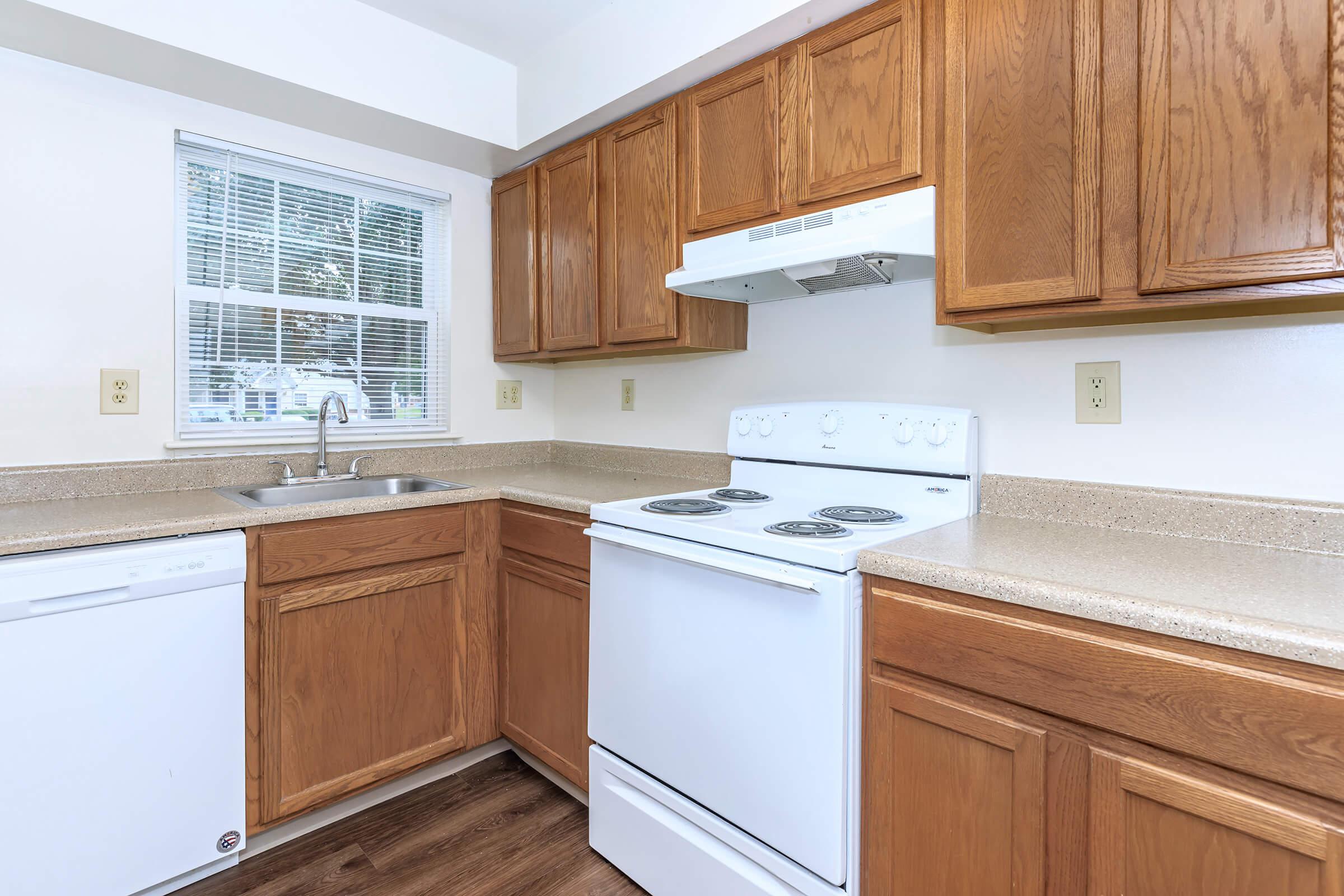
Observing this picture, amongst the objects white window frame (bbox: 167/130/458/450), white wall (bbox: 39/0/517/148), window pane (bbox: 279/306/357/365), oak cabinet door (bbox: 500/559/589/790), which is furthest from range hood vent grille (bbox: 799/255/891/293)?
window pane (bbox: 279/306/357/365)

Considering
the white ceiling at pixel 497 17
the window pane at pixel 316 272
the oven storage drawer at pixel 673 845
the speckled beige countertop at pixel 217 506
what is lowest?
the oven storage drawer at pixel 673 845

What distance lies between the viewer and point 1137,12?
1142 millimetres

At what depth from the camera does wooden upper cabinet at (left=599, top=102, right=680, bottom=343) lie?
2.00m

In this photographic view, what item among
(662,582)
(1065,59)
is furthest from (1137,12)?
(662,582)

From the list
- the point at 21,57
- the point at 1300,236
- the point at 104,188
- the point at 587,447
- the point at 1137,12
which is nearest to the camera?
the point at 1300,236

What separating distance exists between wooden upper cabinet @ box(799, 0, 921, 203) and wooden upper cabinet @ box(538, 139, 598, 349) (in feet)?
2.76

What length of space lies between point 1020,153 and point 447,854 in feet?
7.01

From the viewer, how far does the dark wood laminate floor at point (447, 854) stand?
63.4 inches

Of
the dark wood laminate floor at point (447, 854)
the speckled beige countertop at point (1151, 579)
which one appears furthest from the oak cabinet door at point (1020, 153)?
the dark wood laminate floor at point (447, 854)

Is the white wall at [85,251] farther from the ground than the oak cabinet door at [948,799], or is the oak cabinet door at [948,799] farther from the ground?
the white wall at [85,251]

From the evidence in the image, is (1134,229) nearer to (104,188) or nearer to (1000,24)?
(1000,24)

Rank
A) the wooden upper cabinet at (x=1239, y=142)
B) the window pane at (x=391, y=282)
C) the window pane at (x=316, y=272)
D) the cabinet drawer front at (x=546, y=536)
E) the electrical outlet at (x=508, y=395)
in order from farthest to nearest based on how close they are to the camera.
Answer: the electrical outlet at (x=508, y=395) < the window pane at (x=391, y=282) < the window pane at (x=316, y=272) < the cabinet drawer front at (x=546, y=536) < the wooden upper cabinet at (x=1239, y=142)

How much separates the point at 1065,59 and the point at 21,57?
2561 mm

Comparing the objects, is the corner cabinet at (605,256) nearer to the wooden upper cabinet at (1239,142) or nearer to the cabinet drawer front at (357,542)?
the cabinet drawer front at (357,542)
